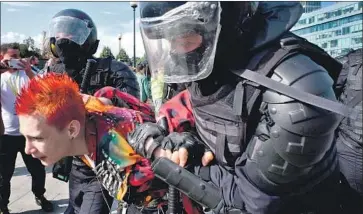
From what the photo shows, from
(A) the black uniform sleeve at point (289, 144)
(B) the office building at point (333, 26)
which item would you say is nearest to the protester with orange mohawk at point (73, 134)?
(A) the black uniform sleeve at point (289, 144)

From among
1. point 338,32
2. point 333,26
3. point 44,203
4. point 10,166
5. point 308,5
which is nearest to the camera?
point 308,5

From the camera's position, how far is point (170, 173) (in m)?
1.43

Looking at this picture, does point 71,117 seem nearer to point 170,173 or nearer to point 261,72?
point 170,173

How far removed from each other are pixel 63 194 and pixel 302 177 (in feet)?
12.6

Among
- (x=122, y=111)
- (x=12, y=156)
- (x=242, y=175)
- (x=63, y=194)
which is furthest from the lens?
(x=63, y=194)

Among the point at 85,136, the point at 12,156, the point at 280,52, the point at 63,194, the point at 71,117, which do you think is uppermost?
the point at 280,52

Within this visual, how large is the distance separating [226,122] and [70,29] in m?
1.96

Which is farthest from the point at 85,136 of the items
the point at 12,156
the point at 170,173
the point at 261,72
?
the point at 12,156

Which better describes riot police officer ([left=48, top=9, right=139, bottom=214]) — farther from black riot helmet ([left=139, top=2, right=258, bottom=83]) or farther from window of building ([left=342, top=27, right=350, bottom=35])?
window of building ([left=342, top=27, right=350, bottom=35])

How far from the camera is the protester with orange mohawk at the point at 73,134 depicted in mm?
1716

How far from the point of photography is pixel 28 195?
448cm

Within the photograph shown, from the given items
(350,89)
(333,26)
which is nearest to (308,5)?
(350,89)

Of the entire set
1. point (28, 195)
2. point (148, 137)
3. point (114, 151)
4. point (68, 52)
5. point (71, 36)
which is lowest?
point (28, 195)

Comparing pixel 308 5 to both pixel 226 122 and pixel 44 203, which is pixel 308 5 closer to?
pixel 226 122
